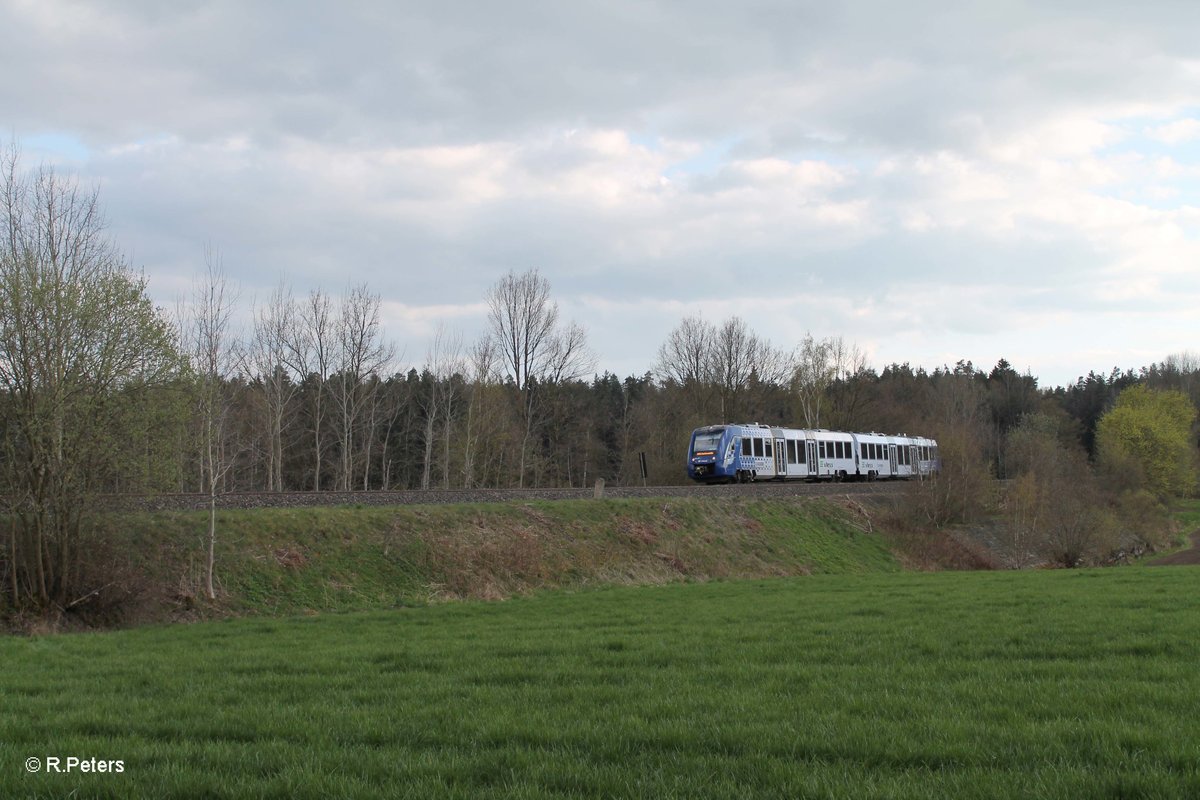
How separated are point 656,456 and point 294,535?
4624 cm

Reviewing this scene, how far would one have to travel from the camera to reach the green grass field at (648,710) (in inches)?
195

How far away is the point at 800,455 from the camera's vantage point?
46812mm

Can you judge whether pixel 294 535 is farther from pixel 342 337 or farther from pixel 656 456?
pixel 656 456

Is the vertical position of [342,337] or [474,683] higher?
[342,337]

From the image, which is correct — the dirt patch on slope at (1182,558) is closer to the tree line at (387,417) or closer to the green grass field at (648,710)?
the tree line at (387,417)

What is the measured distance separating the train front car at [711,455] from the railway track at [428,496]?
9.10 feet

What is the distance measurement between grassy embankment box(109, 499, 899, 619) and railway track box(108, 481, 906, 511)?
69cm

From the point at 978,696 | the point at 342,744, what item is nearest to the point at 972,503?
the point at 978,696

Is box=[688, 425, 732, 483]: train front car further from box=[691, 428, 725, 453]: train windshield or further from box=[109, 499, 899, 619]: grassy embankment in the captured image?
box=[109, 499, 899, 619]: grassy embankment

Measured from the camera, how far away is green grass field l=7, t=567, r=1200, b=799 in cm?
495

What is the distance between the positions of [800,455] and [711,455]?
636 centimetres

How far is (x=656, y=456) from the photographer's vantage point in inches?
2635

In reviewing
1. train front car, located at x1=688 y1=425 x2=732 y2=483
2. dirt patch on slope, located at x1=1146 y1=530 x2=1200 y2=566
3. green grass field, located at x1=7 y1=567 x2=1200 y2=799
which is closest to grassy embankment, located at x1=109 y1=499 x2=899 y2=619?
train front car, located at x1=688 y1=425 x2=732 y2=483

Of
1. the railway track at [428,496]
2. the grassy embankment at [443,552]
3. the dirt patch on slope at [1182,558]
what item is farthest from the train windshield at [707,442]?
the dirt patch on slope at [1182,558]
